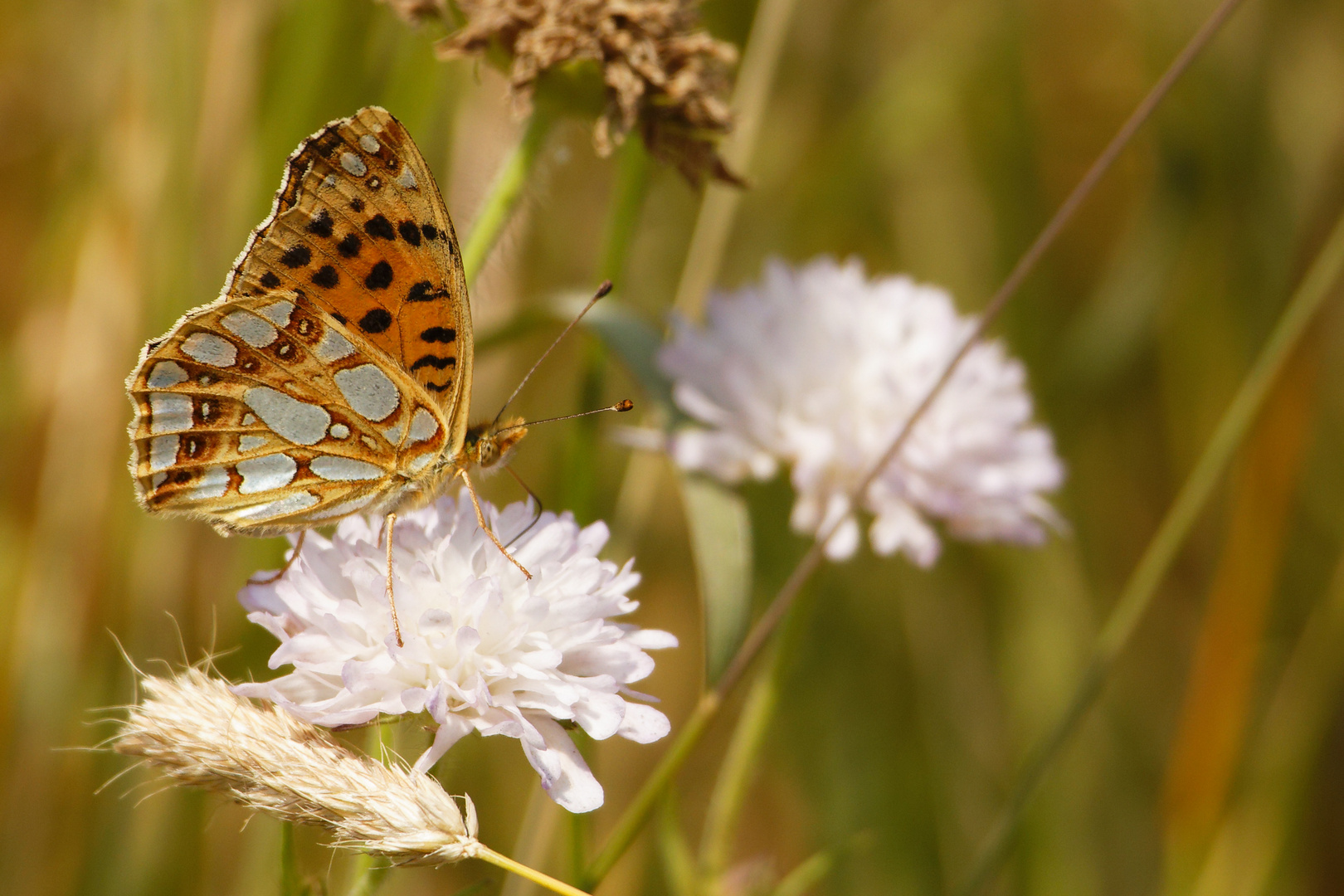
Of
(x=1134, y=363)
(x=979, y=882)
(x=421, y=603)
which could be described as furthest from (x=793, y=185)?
(x=421, y=603)

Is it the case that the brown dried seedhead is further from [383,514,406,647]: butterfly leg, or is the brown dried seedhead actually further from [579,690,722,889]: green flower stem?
[579,690,722,889]: green flower stem

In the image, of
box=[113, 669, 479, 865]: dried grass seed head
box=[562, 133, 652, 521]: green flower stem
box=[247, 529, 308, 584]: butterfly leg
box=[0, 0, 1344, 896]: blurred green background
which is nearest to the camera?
box=[113, 669, 479, 865]: dried grass seed head

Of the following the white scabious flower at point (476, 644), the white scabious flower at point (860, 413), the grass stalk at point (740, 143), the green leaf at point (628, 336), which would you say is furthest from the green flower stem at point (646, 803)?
the grass stalk at point (740, 143)

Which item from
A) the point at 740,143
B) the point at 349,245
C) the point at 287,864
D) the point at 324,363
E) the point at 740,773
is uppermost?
the point at 740,143

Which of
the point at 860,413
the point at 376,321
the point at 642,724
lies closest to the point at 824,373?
the point at 860,413

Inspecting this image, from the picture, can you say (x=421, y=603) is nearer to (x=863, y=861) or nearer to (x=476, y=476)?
(x=476, y=476)

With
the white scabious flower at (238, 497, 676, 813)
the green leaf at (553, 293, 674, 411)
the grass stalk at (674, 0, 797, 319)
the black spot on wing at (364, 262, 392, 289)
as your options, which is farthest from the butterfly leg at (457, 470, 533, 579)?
the grass stalk at (674, 0, 797, 319)

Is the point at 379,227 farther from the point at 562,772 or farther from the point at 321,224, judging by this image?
the point at 562,772
